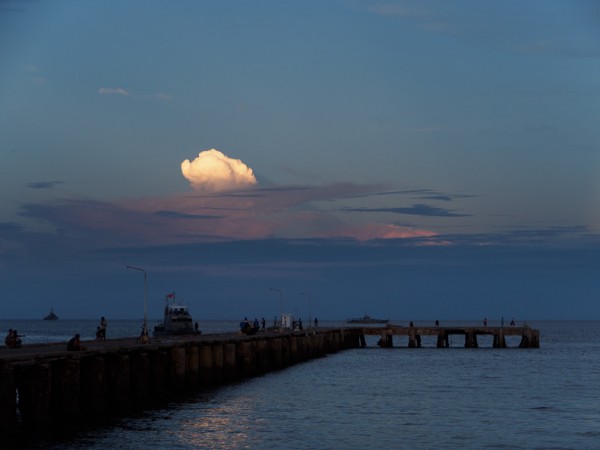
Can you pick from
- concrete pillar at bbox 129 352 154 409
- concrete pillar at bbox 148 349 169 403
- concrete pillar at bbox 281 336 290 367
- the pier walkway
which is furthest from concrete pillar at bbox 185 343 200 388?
the pier walkway

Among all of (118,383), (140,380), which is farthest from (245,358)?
(118,383)

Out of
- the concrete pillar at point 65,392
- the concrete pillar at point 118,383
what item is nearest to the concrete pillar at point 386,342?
the concrete pillar at point 118,383

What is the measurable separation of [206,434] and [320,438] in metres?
4.56

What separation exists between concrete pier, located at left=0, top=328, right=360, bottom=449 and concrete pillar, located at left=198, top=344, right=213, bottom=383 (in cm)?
6

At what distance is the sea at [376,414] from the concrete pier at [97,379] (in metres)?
1.01

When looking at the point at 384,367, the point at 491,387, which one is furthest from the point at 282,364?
the point at 491,387

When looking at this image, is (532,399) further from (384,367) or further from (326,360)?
(326,360)

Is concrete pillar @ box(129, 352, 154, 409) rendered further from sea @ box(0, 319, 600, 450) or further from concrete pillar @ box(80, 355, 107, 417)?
concrete pillar @ box(80, 355, 107, 417)

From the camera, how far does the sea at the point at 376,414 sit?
37.7 m

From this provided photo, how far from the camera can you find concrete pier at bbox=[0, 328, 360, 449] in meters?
34.3

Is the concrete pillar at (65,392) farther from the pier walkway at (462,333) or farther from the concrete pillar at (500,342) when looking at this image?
the concrete pillar at (500,342)

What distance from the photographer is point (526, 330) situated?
112 meters

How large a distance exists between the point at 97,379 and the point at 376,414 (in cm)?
1348

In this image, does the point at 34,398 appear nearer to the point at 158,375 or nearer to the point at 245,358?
the point at 158,375
